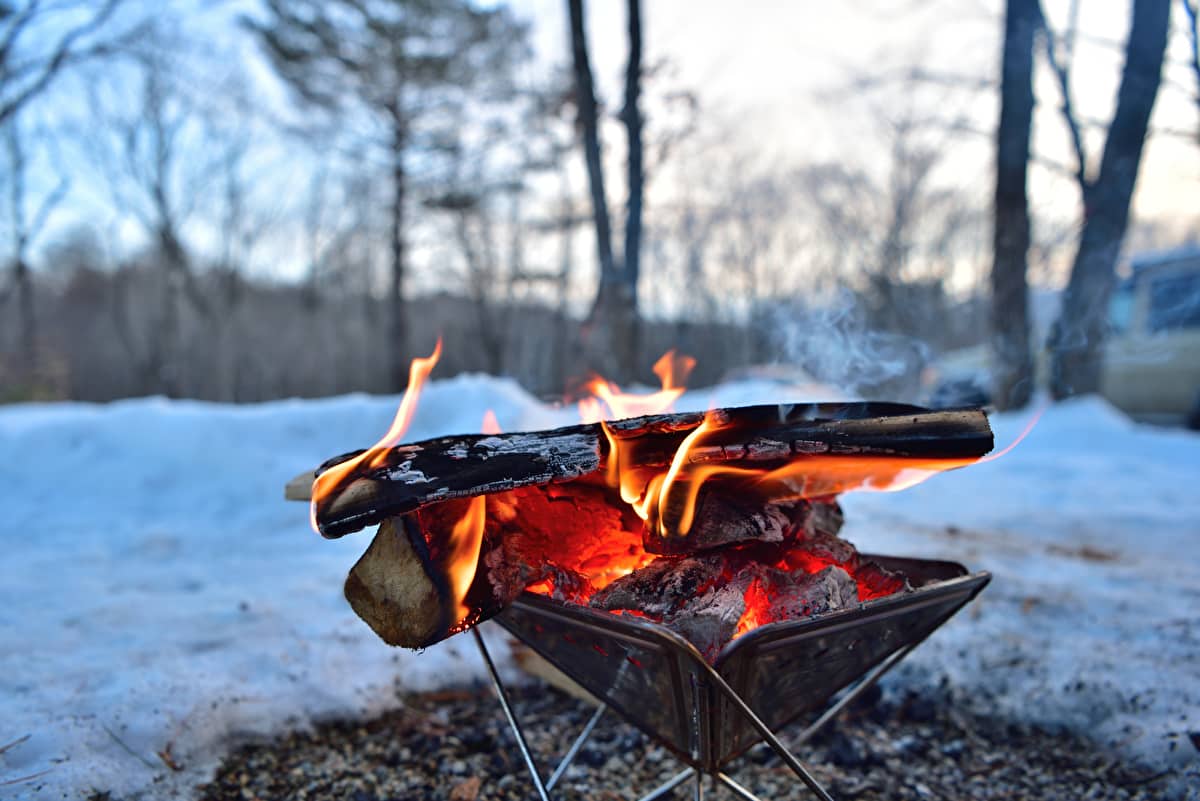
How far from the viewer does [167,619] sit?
243 cm

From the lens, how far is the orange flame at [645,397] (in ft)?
6.21

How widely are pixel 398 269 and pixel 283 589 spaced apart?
13355 mm

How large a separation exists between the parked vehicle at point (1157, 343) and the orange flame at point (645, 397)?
30.0 feet

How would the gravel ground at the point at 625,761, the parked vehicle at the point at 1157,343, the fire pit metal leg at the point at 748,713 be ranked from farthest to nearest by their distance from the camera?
the parked vehicle at the point at 1157,343 → the gravel ground at the point at 625,761 → the fire pit metal leg at the point at 748,713

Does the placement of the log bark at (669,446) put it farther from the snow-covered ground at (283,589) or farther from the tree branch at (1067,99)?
the tree branch at (1067,99)

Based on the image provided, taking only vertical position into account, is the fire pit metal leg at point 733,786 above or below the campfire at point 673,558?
below

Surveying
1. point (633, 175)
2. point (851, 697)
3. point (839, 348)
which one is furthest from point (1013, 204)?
point (851, 697)

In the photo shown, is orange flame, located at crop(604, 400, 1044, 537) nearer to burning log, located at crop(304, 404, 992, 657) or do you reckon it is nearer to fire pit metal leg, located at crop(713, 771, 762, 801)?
burning log, located at crop(304, 404, 992, 657)

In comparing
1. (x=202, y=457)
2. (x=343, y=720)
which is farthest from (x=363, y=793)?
(x=202, y=457)

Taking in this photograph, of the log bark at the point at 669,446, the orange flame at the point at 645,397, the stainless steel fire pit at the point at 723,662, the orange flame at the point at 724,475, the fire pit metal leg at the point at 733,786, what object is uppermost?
the orange flame at the point at 645,397

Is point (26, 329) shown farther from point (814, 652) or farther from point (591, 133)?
point (814, 652)

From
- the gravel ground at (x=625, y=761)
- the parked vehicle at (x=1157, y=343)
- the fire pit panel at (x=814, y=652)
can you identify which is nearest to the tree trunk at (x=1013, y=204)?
the parked vehicle at (x=1157, y=343)

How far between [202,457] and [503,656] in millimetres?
2784

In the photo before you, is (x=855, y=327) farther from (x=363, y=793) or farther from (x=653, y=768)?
(x=363, y=793)
